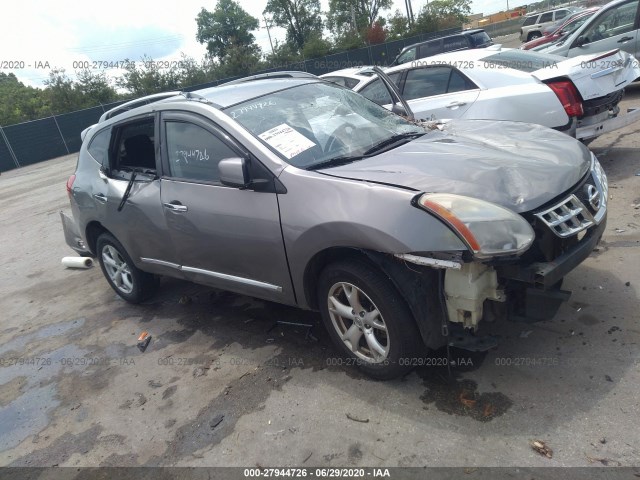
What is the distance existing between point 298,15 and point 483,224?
67.2m

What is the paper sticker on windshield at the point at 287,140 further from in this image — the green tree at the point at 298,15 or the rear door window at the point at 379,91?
the green tree at the point at 298,15

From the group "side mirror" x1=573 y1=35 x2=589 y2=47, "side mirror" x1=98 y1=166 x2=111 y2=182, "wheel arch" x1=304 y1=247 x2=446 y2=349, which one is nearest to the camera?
"wheel arch" x1=304 y1=247 x2=446 y2=349

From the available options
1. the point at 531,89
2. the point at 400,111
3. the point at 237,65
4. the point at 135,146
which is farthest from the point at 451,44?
the point at 237,65

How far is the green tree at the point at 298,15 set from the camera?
207ft

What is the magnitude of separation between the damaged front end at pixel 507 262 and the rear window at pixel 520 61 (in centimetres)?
363

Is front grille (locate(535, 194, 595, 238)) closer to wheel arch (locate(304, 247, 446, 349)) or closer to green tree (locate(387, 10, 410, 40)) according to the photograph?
wheel arch (locate(304, 247, 446, 349))

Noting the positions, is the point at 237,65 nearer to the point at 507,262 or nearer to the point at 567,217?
the point at 567,217

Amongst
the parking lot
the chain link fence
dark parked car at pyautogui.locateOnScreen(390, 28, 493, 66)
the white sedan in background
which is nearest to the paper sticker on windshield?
the parking lot

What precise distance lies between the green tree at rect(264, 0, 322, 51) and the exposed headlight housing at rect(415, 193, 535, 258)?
212ft

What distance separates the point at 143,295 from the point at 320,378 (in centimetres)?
247

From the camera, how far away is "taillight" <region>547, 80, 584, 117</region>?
535 cm

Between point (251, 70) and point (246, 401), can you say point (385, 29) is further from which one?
point (246, 401)

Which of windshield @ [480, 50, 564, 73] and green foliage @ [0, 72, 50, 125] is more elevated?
green foliage @ [0, 72, 50, 125]

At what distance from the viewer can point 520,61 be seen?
6102mm
